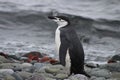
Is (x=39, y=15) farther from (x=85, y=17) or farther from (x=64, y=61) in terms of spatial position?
(x=64, y=61)

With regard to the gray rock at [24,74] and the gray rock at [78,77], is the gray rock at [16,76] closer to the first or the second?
the gray rock at [24,74]

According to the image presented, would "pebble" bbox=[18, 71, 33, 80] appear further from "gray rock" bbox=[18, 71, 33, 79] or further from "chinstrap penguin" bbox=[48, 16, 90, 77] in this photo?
"chinstrap penguin" bbox=[48, 16, 90, 77]

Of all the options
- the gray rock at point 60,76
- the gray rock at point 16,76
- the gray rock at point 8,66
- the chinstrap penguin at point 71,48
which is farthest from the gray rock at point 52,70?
the gray rock at point 16,76

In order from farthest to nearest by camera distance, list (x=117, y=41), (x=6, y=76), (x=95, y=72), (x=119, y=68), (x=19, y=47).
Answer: (x=117, y=41) → (x=19, y=47) → (x=119, y=68) → (x=95, y=72) → (x=6, y=76)

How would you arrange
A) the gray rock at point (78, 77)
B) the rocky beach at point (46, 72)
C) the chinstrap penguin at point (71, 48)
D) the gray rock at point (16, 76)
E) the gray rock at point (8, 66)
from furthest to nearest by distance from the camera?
1. the chinstrap penguin at point (71, 48)
2. the gray rock at point (8, 66)
3. the gray rock at point (78, 77)
4. the rocky beach at point (46, 72)
5. the gray rock at point (16, 76)

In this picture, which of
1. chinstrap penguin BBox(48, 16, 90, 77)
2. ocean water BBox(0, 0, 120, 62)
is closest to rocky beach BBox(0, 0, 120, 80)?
ocean water BBox(0, 0, 120, 62)

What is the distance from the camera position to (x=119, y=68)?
9047 mm

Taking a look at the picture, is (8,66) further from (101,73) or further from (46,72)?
(101,73)

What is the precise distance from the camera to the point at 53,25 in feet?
59.7

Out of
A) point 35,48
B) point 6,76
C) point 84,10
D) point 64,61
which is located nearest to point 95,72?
point 64,61

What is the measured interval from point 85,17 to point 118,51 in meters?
5.73

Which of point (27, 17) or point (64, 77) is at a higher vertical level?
point (64, 77)

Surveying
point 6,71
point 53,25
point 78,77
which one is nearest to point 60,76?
point 78,77

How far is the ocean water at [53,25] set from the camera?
1301 centimetres
